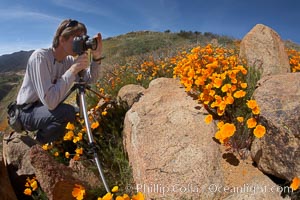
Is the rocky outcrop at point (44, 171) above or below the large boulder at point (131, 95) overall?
below

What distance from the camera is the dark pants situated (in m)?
3.69

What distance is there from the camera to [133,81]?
238 inches

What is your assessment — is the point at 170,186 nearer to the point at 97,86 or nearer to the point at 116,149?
the point at 116,149

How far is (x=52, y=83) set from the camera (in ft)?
12.0

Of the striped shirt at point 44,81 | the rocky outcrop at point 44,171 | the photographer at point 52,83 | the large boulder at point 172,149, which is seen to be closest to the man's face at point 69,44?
the photographer at point 52,83

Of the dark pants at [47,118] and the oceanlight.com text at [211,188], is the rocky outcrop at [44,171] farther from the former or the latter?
the oceanlight.com text at [211,188]

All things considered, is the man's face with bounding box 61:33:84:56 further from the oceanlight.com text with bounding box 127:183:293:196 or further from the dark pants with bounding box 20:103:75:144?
the oceanlight.com text with bounding box 127:183:293:196

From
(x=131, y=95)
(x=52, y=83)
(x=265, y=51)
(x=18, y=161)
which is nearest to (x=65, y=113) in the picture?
(x=52, y=83)

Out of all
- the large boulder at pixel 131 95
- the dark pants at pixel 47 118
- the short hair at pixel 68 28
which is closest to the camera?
the short hair at pixel 68 28

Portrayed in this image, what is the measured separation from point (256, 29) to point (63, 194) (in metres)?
4.23

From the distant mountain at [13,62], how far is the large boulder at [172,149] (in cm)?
8083

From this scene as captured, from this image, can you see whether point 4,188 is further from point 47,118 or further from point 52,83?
point 52,83

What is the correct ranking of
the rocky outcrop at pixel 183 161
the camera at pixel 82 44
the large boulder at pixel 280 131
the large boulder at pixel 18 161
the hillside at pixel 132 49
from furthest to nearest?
the hillside at pixel 132 49
the large boulder at pixel 18 161
the camera at pixel 82 44
the rocky outcrop at pixel 183 161
the large boulder at pixel 280 131

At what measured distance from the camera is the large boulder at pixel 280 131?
7.28 ft
